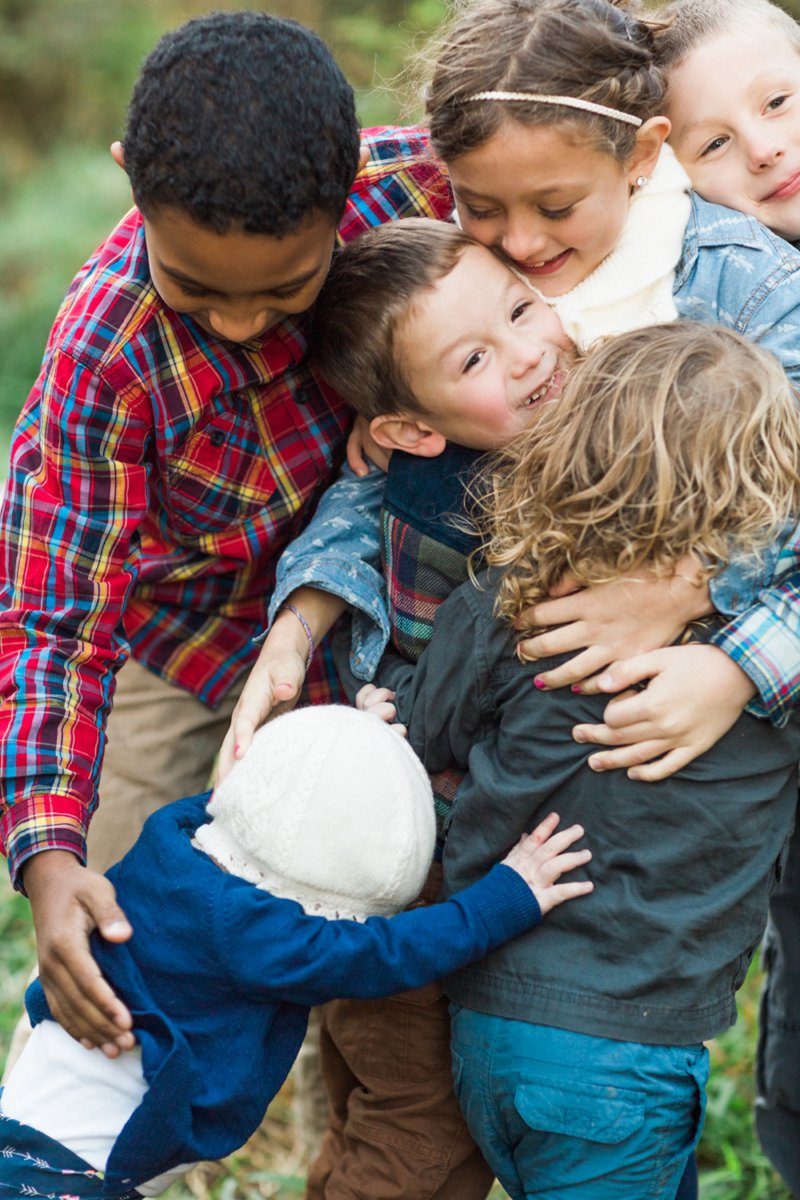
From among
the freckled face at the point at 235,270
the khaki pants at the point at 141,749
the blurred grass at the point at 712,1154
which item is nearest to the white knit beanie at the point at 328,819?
the freckled face at the point at 235,270

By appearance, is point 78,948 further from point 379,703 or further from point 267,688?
point 379,703

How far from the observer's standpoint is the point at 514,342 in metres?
2.25

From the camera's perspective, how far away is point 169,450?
2359mm

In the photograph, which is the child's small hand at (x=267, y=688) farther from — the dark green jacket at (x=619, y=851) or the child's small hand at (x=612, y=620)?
the child's small hand at (x=612, y=620)

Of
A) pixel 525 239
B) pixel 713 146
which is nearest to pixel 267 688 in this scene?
pixel 525 239

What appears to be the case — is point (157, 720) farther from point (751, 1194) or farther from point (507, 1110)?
point (751, 1194)

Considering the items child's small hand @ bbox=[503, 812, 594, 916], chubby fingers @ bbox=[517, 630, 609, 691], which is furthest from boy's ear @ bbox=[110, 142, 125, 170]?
child's small hand @ bbox=[503, 812, 594, 916]

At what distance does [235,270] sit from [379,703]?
2.46 feet

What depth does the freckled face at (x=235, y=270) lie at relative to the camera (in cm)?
198

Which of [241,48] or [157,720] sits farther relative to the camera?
[157,720]

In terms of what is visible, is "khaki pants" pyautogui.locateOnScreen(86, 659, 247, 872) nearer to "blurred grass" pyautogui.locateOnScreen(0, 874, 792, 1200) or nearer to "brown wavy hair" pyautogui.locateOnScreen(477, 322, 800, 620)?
"blurred grass" pyautogui.locateOnScreen(0, 874, 792, 1200)

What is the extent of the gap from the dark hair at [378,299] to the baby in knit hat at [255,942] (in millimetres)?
644

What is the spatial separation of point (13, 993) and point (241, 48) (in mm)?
2639

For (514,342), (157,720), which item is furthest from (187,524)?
(514,342)
